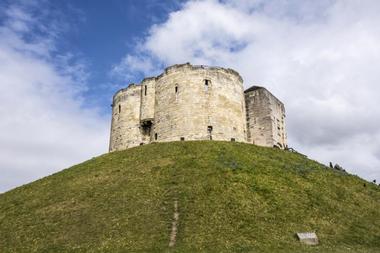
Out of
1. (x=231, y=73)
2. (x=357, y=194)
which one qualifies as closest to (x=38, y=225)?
(x=357, y=194)

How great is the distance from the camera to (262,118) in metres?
51.8

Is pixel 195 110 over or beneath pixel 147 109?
Answer: beneath

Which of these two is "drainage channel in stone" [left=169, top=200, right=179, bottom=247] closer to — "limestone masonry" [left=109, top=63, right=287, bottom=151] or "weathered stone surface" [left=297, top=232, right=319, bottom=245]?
"weathered stone surface" [left=297, top=232, right=319, bottom=245]

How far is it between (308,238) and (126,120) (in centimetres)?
3353

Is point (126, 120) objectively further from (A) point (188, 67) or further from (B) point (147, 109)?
(A) point (188, 67)

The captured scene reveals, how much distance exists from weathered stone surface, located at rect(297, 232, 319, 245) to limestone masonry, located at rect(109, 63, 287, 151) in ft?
75.3

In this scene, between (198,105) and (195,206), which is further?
(198,105)

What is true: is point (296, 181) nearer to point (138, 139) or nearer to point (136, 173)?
→ point (136, 173)

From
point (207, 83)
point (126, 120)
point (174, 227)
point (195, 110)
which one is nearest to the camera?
point (174, 227)

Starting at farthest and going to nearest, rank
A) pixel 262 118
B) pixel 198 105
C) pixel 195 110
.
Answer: pixel 262 118, pixel 198 105, pixel 195 110

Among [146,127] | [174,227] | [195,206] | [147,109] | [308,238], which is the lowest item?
[308,238]

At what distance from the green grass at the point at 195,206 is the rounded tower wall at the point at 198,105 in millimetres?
6082

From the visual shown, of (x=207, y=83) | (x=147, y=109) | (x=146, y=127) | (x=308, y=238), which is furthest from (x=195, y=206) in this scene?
(x=146, y=127)

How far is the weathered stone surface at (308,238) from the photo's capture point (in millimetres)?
23188
